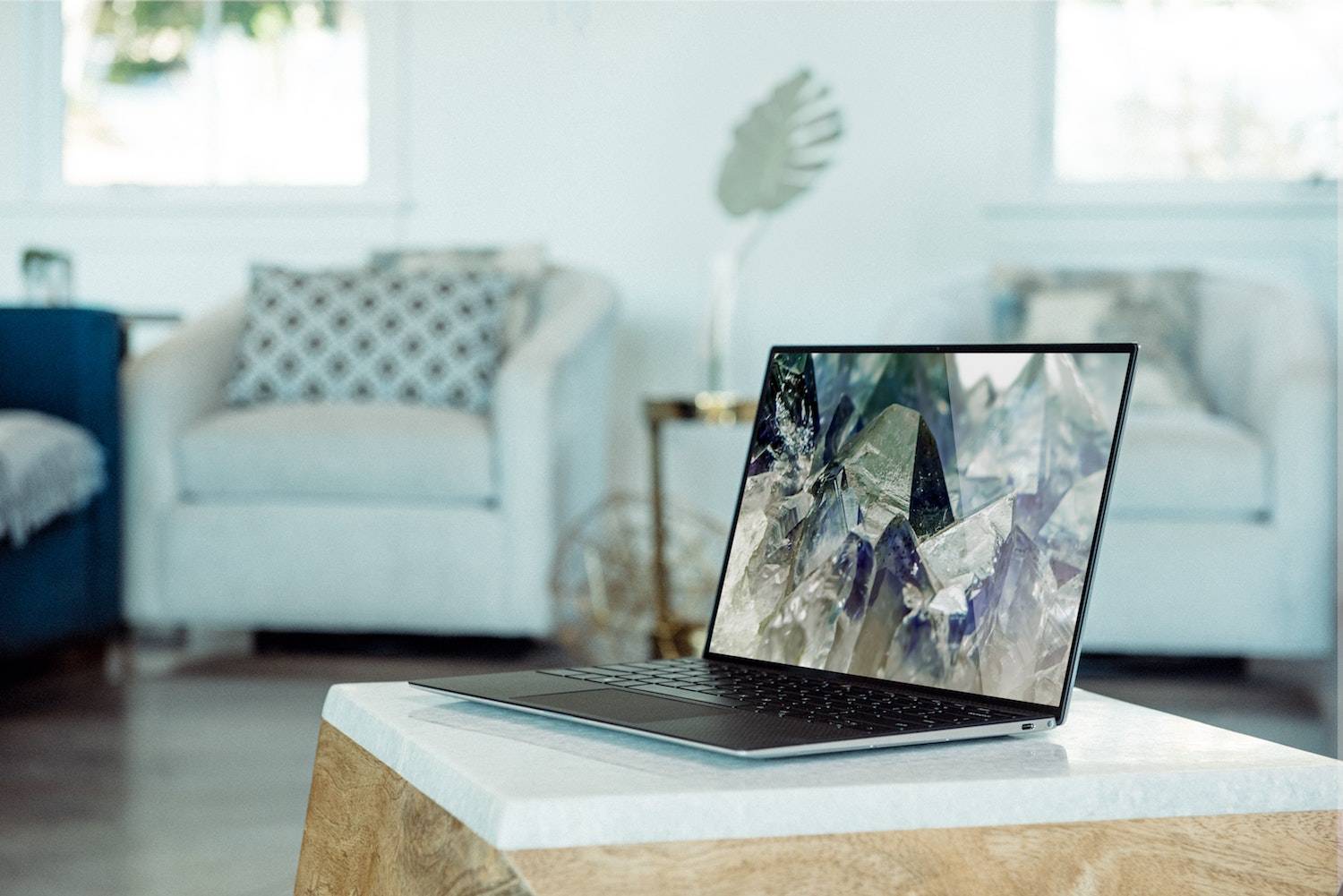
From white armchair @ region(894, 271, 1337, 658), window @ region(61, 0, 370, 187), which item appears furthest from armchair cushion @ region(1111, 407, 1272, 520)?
window @ region(61, 0, 370, 187)

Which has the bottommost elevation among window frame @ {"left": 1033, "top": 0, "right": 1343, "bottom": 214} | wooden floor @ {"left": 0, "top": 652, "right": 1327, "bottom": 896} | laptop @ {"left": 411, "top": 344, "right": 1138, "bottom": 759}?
wooden floor @ {"left": 0, "top": 652, "right": 1327, "bottom": 896}

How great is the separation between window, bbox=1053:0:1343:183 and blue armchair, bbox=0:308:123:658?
2.49 metres

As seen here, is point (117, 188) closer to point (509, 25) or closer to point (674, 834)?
point (509, 25)

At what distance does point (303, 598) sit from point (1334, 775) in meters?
2.34

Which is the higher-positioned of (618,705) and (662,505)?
(618,705)

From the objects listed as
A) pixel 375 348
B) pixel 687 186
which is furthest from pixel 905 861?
pixel 687 186

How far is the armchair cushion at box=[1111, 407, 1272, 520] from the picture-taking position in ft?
8.41

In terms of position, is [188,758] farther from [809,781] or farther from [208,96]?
[208,96]

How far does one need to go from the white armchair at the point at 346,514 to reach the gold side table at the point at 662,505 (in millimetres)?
197

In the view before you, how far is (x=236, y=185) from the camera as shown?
13.8 feet

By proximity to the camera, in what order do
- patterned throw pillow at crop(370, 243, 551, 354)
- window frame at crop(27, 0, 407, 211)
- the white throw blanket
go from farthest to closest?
window frame at crop(27, 0, 407, 211)
patterned throw pillow at crop(370, 243, 551, 354)
the white throw blanket

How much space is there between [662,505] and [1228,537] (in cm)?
102

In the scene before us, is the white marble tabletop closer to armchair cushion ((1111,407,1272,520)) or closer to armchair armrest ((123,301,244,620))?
armchair cushion ((1111,407,1272,520))

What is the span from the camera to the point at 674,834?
0.55 m
